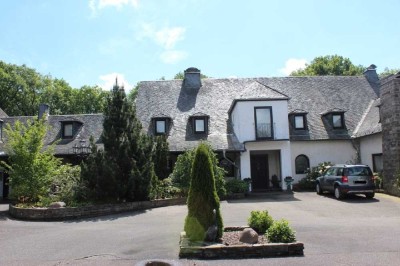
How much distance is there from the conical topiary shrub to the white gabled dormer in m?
14.1

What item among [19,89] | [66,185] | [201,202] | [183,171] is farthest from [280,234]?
[19,89]

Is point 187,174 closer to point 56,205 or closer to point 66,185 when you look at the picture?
point 66,185

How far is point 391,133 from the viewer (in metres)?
20.2

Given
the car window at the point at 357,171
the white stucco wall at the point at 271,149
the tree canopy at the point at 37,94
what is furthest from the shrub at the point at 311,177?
the tree canopy at the point at 37,94

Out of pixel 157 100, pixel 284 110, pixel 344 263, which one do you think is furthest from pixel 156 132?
pixel 344 263

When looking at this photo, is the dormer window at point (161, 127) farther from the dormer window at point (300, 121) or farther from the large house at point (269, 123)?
the dormer window at point (300, 121)

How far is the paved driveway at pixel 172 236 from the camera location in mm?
8305

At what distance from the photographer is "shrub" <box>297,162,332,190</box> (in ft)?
77.9

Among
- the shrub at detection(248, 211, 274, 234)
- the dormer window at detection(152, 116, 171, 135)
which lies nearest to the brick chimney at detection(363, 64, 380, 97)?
the dormer window at detection(152, 116, 171, 135)

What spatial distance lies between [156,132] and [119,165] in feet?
28.6

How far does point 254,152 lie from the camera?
83.2 feet

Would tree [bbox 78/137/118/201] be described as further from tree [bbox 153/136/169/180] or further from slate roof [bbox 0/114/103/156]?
slate roof [bbox 0/114/103/156]

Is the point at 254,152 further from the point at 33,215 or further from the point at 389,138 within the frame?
the point at 33,215

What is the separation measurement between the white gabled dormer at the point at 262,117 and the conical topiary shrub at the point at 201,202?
14.1 m
